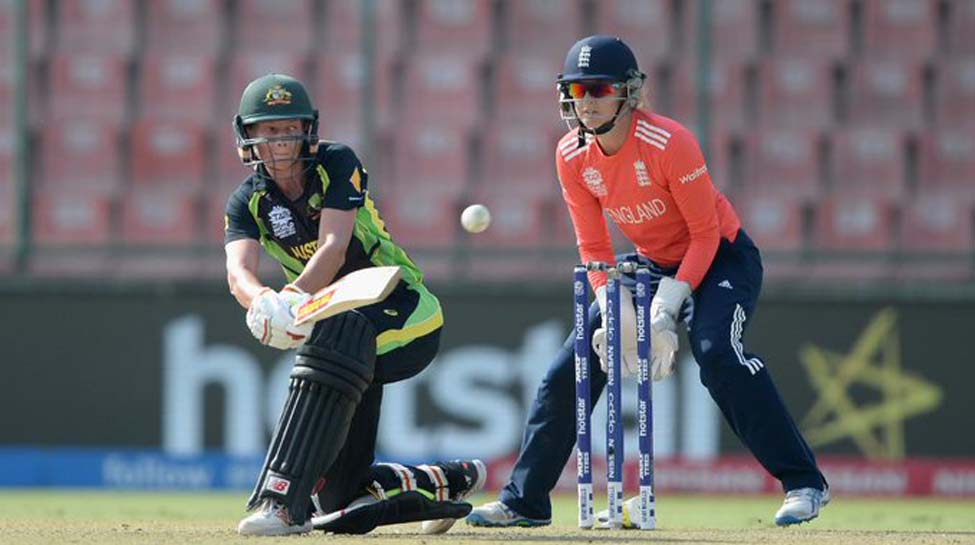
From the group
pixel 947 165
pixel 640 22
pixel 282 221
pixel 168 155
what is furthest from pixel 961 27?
pixel 282 221

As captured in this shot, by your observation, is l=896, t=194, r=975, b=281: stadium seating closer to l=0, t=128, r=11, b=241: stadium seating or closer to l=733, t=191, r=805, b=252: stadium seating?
l=733, t=191, r=805, b=252: stadium seating

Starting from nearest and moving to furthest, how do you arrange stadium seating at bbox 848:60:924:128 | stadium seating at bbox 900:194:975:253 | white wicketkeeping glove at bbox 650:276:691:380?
white wicketkeeping glove at bbox 650:276:691:380
stadium seating at bbox 900:194:975:253
stadium seating at bbox 848:60:924:128

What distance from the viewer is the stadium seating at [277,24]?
40.6 feet

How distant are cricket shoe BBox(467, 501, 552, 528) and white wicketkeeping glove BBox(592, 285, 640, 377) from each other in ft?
1.73

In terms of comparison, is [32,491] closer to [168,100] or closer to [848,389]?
[168,100]

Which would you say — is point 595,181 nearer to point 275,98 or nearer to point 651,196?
point 651,196

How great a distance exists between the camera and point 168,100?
12070 mm

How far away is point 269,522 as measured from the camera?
4.84 meters

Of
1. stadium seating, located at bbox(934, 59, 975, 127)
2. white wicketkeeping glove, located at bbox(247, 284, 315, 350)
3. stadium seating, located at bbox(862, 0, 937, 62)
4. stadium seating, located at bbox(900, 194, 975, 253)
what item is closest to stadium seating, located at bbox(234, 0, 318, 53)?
stadium seating, located at bbox(862, 0, 937, 62)

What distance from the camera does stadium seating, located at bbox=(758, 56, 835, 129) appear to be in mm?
12172

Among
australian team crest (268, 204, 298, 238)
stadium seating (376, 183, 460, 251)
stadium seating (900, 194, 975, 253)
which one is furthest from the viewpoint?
stadium seating (900, 194, 975, 253)

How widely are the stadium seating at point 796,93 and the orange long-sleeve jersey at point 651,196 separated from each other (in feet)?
21.5

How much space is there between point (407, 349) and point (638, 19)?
24.7 ft

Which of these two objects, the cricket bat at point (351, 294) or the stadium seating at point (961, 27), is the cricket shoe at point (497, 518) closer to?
the cricket bat at point (351, 294)
